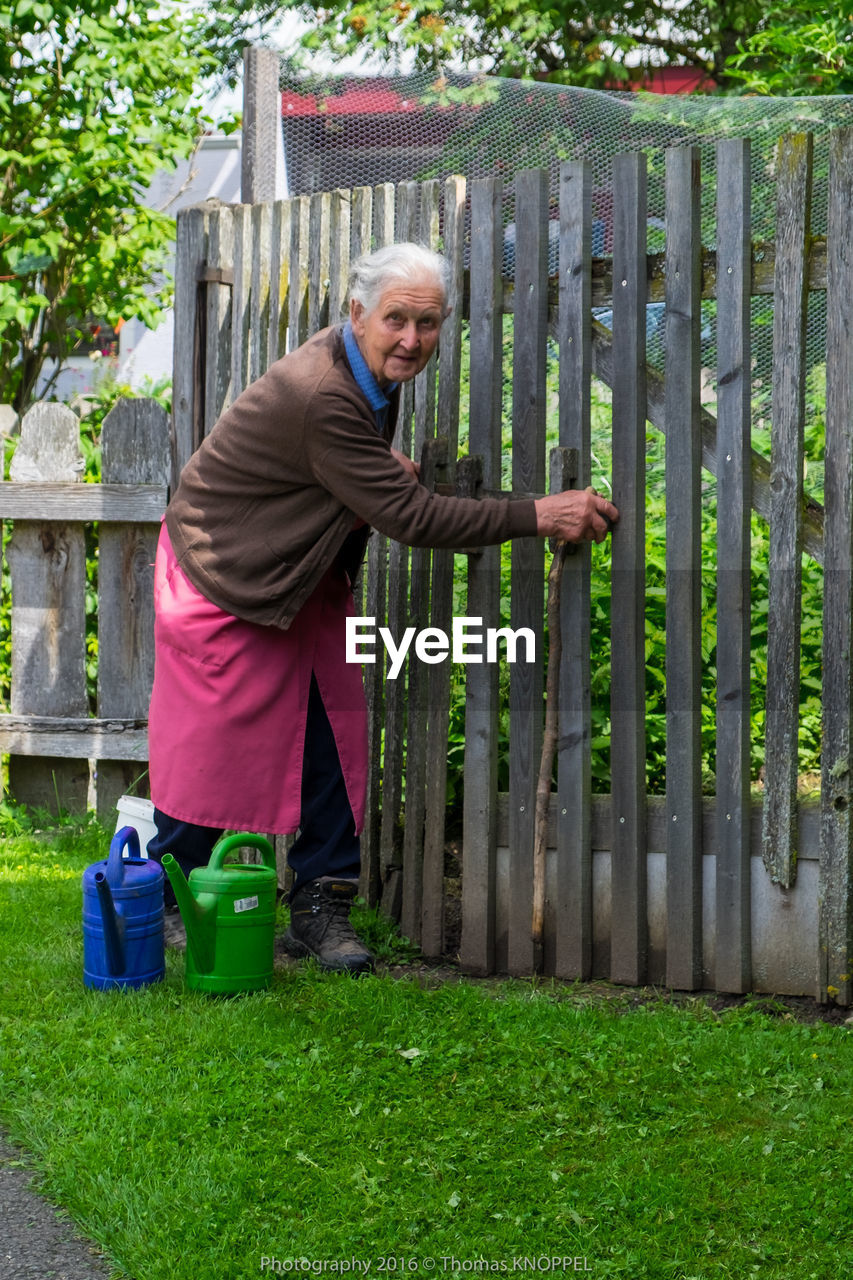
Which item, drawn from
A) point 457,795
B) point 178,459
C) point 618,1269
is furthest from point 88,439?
point 618,1269

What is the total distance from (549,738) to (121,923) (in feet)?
3.94

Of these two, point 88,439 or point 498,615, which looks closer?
point 498,615

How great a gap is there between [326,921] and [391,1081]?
2.92 feet

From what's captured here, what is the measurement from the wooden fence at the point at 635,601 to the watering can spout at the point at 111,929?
921mm

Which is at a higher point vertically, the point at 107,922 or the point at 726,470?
the point at 726,470

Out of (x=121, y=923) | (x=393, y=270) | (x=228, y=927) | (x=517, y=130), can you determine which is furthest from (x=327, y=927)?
(x=517, y=130)

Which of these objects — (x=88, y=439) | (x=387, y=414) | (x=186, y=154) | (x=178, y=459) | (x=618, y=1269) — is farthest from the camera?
(x=186, y=154)

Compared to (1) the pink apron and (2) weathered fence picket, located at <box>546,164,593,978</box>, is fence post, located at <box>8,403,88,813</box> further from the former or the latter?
(2) weathered fence picket, located at <box>546,164,593,978</box>

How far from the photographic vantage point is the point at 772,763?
11.1 ft

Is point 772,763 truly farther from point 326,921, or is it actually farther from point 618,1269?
point 618,1269

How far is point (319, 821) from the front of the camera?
3.79 m

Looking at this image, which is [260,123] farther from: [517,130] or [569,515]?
[569,515]

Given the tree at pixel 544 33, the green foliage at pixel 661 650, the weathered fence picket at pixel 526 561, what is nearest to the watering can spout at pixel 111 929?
the weathered fence picket at pixel 526 561

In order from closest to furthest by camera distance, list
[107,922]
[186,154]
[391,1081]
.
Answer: [391,1081] → [107,922] → [186,154]
